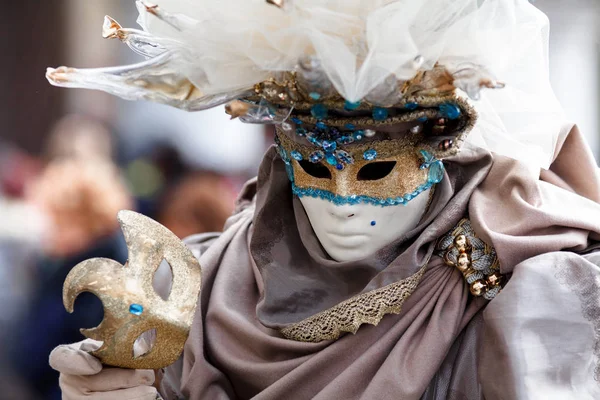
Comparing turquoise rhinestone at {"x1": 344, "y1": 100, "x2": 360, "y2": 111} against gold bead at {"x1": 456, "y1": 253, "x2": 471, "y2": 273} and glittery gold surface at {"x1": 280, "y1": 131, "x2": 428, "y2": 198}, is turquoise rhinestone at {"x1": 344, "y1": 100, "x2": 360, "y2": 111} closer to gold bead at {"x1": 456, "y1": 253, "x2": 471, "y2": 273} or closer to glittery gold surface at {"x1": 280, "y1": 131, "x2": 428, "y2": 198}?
glittery gold surface at {"x1": 280, "y1": 131, "x2": 428, "y2": 198}

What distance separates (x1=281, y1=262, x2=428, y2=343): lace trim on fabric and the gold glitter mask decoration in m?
0.25

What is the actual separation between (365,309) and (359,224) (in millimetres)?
149

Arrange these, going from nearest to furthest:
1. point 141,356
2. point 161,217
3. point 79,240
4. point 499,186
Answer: point 141,356
point 499,186
point 79,240
point 161,217

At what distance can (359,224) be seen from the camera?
1.28 metres

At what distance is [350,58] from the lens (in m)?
1.07

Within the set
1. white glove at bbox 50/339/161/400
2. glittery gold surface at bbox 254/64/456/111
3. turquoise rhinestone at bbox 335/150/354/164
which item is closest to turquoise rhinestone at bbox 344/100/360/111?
glittery gold surface at bbox 254/64/456/111

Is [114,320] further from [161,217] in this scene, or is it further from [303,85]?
[161,217]

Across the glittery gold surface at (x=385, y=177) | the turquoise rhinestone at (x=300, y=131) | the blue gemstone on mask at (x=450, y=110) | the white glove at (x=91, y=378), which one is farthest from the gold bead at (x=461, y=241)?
the white glove at (x=91, y=378)

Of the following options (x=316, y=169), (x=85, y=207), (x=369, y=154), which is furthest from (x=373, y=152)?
(x=85, y=207)

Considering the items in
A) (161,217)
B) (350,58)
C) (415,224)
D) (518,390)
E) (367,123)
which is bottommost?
(161,217)

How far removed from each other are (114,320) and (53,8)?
1460mm

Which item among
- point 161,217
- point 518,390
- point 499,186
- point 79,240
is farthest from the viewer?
point 161,217

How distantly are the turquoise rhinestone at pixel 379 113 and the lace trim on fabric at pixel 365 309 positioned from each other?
0.28m

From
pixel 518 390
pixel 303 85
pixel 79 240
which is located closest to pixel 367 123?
pixel 303 85
